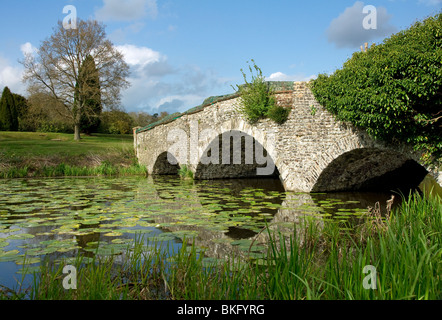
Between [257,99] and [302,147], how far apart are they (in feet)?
6.72

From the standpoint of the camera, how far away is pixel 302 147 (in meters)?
9.24

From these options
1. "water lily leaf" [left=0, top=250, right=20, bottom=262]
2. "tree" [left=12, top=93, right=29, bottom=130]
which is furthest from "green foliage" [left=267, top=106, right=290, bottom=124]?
"tree" [left=12, top=93, right=29, bottom=130]

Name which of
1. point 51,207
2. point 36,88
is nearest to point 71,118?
point 36,88

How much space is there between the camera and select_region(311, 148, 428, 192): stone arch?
8773 mm

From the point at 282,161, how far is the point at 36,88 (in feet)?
66.2

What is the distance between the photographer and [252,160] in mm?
15008

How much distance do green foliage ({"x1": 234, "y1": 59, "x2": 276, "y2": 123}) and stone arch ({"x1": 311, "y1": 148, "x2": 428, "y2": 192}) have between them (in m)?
2.40

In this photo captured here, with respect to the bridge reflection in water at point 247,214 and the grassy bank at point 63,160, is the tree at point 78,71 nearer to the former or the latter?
the grassy bank at point 63,160

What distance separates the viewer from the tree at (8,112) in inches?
1093

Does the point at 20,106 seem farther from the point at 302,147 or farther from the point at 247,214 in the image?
the point at 247,214

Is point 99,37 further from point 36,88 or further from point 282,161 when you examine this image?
point 282,161

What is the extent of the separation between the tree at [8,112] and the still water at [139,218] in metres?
21.5

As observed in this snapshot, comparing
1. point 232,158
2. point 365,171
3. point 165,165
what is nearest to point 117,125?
point 165,165

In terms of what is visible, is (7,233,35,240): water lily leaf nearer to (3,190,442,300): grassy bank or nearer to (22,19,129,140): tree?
(3,190,442,300): grassy bank
